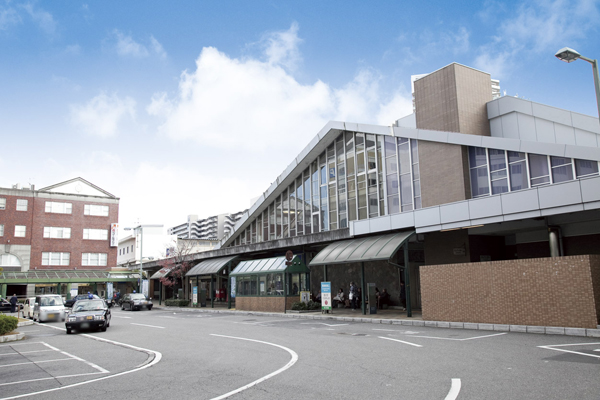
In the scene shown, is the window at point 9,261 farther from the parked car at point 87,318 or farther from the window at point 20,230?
the parked car at point 87,318

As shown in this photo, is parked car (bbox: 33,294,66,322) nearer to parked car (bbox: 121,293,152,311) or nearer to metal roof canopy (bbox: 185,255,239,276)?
parked car (bbox: 121,293,152,311)

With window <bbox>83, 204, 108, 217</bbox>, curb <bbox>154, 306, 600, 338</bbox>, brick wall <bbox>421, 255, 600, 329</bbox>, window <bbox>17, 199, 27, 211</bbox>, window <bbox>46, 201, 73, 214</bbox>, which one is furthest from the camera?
window <bbox>83, 204, 108, 217</bbox>

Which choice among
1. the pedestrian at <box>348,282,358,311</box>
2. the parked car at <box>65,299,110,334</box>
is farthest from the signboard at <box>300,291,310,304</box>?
the parked car at <box>65,299,110,334</box>

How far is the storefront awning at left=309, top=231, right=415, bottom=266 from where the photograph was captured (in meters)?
23.1

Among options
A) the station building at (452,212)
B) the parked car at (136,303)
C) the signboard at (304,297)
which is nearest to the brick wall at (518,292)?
the station building at (452,212)

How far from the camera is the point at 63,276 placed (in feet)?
188

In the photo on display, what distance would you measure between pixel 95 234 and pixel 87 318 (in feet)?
160

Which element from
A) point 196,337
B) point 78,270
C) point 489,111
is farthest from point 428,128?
point 78,270

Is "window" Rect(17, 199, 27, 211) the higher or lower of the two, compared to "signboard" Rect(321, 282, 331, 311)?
higher

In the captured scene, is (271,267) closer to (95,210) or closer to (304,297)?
(304,297)

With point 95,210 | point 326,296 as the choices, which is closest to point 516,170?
point 326,296

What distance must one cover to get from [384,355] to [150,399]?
5.89 m

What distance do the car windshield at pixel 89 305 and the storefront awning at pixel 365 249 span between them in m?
11.9

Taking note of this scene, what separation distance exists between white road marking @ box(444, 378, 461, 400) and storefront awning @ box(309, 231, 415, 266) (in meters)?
14.3
